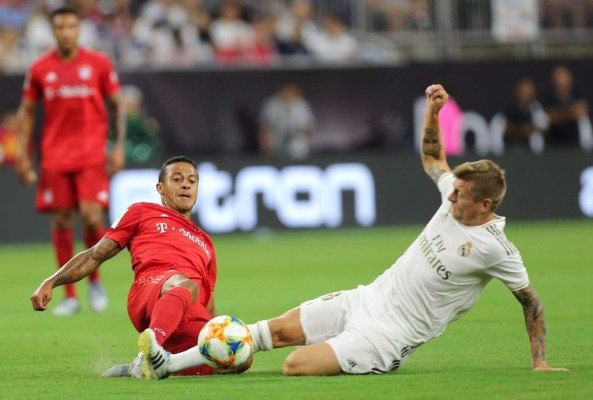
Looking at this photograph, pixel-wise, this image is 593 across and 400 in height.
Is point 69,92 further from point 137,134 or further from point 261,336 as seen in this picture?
point 137,134

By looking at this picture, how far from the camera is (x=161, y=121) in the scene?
22.3 meters

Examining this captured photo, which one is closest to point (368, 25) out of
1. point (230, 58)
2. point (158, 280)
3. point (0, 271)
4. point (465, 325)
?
point (230, 58)

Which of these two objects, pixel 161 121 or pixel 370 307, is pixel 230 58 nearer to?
pixel 161 121

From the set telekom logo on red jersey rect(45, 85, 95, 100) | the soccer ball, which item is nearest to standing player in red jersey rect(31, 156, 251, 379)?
the soccer ball

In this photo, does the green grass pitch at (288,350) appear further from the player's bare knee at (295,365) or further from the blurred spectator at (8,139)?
the blurred spectator at (8,139)

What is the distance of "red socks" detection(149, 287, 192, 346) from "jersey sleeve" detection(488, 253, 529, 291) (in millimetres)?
1832

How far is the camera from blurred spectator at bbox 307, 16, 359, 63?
23.7m

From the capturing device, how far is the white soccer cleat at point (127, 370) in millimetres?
7598

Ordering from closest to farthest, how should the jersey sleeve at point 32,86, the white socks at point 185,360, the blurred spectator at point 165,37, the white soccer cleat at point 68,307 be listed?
the white socks at point 185,360 → the white soccer cleat at point 68,307 → the jersey sleeve at point 32,86 → the blurred spectator at point 165,37

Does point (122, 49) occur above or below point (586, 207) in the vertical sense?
above

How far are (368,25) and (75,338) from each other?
Answer: 1468cm

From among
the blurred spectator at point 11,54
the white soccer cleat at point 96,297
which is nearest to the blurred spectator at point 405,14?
Result: the blurred spectator at point 11,54

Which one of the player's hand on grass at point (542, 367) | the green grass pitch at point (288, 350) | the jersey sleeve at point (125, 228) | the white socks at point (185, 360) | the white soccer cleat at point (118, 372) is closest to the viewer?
the green grass pitch at point (288, 350)

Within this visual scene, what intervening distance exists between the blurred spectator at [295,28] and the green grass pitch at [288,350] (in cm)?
478
